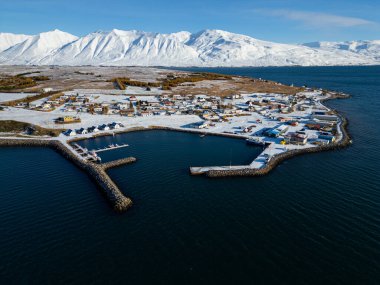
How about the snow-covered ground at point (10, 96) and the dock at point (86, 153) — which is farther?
the snow-covered ground at point (10, 96)

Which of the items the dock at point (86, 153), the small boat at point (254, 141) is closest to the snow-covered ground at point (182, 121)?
the small boat at point (254, 141)

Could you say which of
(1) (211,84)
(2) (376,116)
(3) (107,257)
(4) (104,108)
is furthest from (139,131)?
(1) (211,84)

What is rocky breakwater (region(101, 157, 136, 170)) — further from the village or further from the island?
the village

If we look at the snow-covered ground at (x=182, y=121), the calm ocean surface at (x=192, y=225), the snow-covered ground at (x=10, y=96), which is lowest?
the calm ocean surface at (x=192, y=225)

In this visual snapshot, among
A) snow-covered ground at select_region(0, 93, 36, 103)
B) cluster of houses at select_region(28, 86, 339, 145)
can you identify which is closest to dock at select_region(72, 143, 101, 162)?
cluster of houses at select_region(28, 86, 339, 145)

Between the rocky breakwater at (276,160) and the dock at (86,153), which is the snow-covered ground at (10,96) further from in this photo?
the rocky breakwater at (276,160)

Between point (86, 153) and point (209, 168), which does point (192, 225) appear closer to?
point (209, 168)

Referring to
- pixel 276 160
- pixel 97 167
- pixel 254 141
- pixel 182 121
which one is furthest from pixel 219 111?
pixel 97 167

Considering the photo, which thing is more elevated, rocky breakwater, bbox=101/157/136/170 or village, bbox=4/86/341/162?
village, bbox=4/86/341/162
